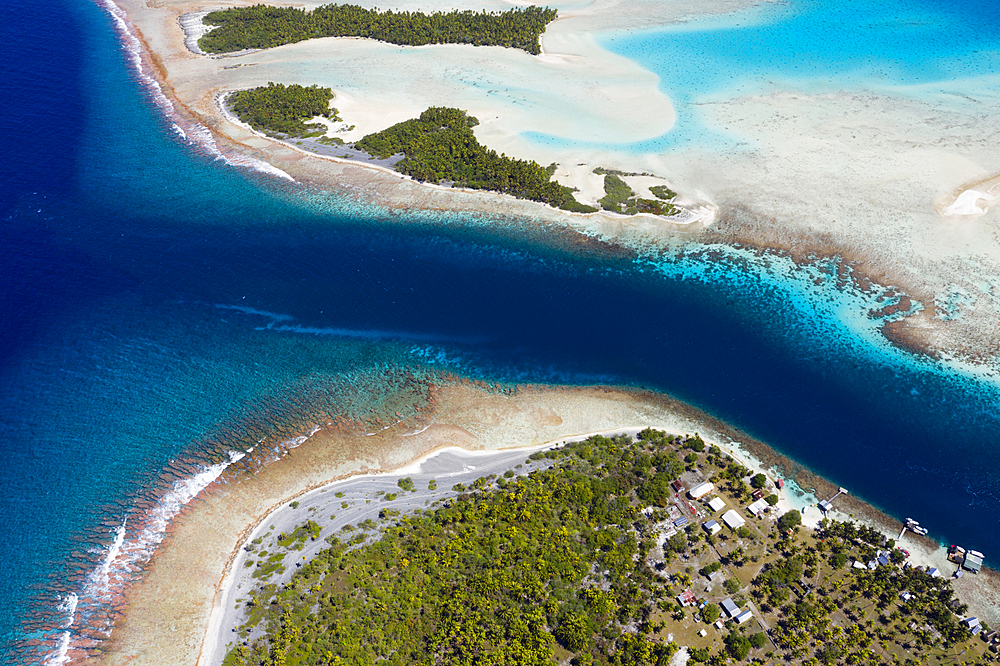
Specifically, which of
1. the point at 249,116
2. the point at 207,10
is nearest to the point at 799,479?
the point at 249,116

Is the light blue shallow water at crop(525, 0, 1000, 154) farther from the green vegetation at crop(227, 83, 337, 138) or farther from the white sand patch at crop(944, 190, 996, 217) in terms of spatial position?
the green vegetation at crop(227, 83, 337, 138)

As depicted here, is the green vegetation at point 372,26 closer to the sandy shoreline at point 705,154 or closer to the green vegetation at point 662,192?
the sandy shoreline at point 705,154

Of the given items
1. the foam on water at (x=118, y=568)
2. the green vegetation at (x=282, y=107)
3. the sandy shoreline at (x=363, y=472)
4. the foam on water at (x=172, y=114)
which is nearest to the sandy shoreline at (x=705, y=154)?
the foam on water at (x=172, y=114)

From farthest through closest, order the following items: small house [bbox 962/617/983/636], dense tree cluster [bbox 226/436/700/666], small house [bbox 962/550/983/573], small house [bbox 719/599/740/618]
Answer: small house [bbox 962/550/983/573] → small house [bbox 719/599/740/618] → small house [bbox 962/617/983/636] → dense tree cluster [bbox 226/436/700/666]

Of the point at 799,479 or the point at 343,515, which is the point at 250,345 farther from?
the point at 799,479

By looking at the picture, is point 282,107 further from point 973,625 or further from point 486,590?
point 973,625

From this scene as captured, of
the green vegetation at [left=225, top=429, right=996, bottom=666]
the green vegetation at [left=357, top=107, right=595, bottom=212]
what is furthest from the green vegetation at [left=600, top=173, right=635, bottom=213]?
the green vegetation at [left=225, top=429, right=996, bottom=666]
